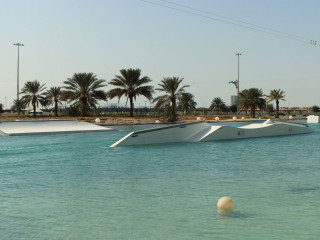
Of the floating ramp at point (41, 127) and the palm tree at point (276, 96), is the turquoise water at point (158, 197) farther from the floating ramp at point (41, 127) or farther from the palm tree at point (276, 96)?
the palm tree at point (276, 96)

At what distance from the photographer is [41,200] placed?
8.07 metres

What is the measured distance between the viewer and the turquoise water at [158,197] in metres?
6.02

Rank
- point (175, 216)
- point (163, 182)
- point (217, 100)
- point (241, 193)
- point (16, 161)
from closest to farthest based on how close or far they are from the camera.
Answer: point (175, 216) < point (241, 193) < point (163, 182) < point (16, 161) < point (217, 100)

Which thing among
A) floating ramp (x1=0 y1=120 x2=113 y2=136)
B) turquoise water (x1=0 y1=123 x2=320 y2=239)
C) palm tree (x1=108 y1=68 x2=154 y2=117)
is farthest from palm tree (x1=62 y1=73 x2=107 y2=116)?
turquoise water (x1=0 y1=123 x2=320 y2=239)

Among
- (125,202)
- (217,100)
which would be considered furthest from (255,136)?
(217,100)

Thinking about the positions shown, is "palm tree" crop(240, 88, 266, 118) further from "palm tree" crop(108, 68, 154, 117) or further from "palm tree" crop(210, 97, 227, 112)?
"palm tree" crop(210, 97, 227, 112)

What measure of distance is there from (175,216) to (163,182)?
133 inches

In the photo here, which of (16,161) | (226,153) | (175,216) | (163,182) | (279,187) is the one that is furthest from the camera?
(226,153)

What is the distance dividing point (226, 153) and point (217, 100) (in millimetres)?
103113

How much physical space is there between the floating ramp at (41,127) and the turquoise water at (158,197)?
13.3m

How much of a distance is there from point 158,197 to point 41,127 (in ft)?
76.2

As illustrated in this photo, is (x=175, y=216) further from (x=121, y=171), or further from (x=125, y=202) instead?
(x=121, y=171)

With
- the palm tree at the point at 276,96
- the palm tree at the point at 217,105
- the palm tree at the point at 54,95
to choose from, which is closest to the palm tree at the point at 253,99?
the palm tree at the point at 276,96

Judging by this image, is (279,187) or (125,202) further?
(279,187)
